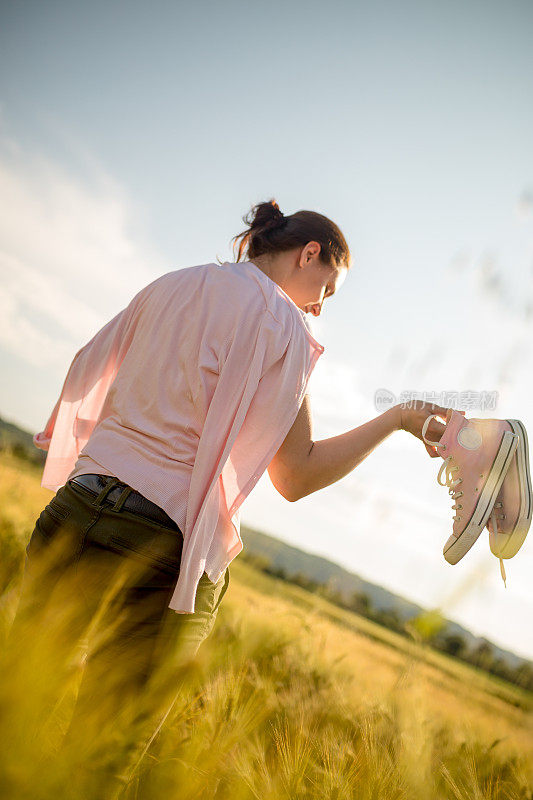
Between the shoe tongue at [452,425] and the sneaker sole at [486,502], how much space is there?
6.6 inches

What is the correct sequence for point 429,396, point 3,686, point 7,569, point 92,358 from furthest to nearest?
1. point 7,569
2. point 429,396
3. point 92,358
4. point 3,686

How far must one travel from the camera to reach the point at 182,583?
1.27 meters

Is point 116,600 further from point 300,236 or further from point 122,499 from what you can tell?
point 300,236

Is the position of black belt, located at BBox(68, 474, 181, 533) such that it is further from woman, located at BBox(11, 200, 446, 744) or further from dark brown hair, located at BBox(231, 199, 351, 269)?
dark brown hair, located at BBox(231, 199, 351, 269)

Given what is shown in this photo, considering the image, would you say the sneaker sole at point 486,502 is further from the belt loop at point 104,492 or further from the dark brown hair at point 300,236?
the belt loop at point 104,492

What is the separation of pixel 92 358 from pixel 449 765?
2566mm

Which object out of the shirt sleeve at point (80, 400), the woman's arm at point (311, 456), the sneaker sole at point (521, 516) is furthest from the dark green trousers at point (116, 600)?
the sneaker sole at point (521, 516)

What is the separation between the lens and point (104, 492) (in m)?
1.34

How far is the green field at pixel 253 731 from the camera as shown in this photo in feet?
3.22

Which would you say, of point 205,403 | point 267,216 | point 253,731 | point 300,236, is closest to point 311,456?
point 205,403

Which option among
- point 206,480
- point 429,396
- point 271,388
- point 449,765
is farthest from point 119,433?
point 449,765

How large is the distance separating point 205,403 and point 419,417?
813 mm

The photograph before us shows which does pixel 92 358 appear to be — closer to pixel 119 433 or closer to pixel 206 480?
pixel 119 433

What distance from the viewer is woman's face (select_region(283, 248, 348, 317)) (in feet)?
6.17
